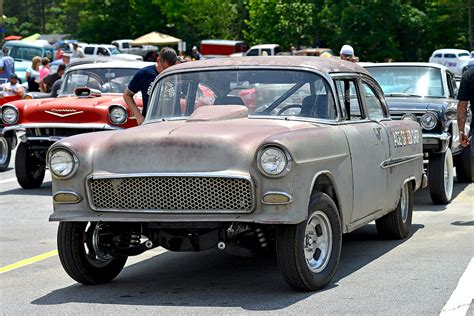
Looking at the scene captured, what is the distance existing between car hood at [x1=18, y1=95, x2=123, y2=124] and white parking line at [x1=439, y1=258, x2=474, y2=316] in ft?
24.4

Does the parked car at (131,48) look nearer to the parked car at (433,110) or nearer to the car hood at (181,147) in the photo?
the parked car at (433,110)

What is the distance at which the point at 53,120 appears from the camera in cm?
1492

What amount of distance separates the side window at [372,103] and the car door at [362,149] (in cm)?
14

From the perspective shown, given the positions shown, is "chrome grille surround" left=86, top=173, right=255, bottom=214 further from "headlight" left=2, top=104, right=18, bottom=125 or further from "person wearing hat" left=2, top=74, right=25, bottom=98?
"person wearing hat" left=2, top=74, right=25, bottom=98

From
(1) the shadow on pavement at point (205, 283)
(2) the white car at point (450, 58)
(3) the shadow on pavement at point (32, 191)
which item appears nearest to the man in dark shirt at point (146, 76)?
(3) the shadow on pavement at point (32, 191)

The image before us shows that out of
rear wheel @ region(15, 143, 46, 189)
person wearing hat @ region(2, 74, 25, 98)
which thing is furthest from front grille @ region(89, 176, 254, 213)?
person wearing hat @ region(2, 74, 25, 98)

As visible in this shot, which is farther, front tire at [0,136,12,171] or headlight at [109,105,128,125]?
front tire at [0,136,12,171]

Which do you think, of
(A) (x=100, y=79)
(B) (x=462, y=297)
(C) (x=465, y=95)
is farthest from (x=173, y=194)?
(A) (x=100, y=79)

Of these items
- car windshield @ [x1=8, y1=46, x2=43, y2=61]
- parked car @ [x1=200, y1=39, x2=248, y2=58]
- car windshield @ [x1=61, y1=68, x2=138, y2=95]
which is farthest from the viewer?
parked car @ [x1=200, y1=39, x2=248, y2=58]

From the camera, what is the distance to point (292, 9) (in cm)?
7125

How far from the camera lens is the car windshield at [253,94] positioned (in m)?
8.69

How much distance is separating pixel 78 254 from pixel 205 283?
0.97 meters

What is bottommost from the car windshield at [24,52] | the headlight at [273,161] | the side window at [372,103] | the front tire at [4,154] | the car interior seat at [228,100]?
the front tire at [4,154]

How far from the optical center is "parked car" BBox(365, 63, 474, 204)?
13.0 meters
